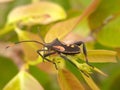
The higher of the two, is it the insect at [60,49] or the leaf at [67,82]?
the insect at [60,49]

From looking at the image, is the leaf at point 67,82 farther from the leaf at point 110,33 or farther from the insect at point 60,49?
the leaf at point 110,33

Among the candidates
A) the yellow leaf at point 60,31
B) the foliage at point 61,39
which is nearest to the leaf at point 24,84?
the foliage at point 61,39

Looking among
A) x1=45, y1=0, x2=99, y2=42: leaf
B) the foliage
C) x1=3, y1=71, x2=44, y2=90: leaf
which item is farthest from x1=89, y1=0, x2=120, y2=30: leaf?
x1=3, y1=71, x2=44, y2=90: leaf

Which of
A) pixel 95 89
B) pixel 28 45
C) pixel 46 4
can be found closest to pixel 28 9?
pixel 46 4

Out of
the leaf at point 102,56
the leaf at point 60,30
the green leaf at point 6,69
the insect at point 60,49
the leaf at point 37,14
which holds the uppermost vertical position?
the leaf at point 37,14

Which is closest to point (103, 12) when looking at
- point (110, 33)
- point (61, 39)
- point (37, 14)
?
point (110, 33)

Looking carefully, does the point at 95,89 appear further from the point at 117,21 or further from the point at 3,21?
the point at 3,21
